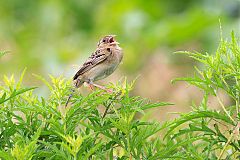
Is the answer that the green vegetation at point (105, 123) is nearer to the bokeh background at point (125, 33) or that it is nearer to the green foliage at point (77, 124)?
the green foliage at point (77, 124)

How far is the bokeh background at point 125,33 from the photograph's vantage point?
6.43 meters

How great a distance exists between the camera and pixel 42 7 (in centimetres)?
757

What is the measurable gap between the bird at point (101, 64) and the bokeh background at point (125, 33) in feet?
8.26

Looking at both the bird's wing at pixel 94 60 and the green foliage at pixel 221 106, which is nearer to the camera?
the green foliage at pixel 221 106

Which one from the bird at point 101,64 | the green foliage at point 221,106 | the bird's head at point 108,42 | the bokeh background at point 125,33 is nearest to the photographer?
the green foliage at point 221,106

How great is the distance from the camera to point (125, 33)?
691 cm

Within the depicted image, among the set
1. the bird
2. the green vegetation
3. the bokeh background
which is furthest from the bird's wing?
the bokeh background

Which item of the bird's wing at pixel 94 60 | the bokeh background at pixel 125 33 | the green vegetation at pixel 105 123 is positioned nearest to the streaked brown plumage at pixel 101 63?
the bird's wing at pixel 94 60

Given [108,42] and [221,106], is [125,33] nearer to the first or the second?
[108,42]

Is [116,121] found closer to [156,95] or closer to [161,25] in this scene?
[156,95]

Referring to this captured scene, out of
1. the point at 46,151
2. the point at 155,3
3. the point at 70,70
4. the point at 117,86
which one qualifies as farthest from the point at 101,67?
the point at 155,3

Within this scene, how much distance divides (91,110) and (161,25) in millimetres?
5199

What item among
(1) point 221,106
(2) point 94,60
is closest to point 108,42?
(2) point 94,60

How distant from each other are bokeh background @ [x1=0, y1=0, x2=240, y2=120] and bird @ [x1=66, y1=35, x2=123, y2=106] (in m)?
2.52
